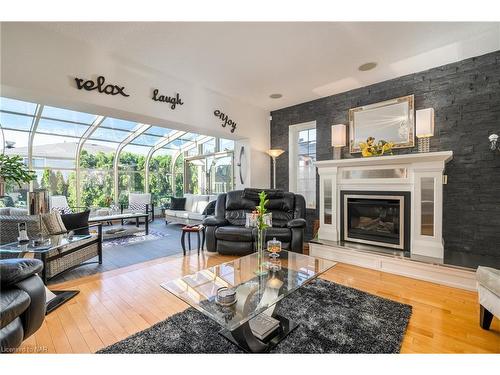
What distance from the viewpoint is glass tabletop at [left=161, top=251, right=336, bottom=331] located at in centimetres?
149

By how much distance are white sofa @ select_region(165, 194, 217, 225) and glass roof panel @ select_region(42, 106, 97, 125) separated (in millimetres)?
3087

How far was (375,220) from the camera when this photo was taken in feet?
12.0

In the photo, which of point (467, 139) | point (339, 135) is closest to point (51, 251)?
point (339, 135)

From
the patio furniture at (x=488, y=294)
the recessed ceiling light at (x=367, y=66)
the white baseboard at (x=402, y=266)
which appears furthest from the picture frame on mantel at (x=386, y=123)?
the patio furniture at (x=488, y=294)

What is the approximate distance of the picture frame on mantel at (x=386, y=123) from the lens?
3.52m

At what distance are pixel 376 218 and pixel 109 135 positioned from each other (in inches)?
282

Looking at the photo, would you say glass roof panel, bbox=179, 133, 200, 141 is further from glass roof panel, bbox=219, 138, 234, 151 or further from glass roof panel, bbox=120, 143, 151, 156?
glass roof panel, bbox=120, 143, 151, 156

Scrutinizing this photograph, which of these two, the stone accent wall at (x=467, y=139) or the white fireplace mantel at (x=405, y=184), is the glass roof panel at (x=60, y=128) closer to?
the white fireplace mantel at (x=405, y=184)

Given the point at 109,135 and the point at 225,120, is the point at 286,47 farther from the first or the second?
the point at 109,135

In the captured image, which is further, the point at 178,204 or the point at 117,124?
the point at 178,204

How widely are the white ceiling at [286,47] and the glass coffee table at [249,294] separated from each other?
2478 mm
